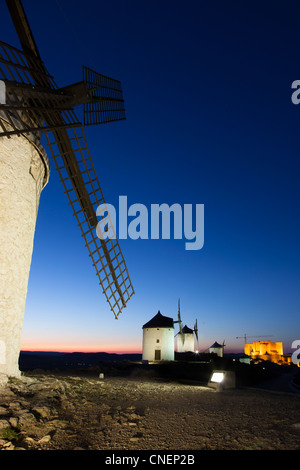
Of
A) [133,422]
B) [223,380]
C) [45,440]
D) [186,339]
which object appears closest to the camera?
[45,440]

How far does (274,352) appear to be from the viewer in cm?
8625

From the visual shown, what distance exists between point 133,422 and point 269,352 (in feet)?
309

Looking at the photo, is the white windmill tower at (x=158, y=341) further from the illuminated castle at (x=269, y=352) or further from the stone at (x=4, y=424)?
the illuminated castle at (x=269, y=352)

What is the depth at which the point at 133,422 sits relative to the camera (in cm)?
563

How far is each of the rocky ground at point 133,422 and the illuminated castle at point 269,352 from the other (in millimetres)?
86039

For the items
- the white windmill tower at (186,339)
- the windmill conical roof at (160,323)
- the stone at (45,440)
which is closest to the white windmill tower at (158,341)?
the windmill conical roof at (160,323)

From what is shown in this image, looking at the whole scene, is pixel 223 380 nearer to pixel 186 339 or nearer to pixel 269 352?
pixel 186 339

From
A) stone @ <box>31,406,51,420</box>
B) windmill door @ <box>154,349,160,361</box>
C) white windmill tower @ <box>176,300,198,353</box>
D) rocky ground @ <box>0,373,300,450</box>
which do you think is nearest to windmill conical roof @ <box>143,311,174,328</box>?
windmill door @ <box>154,349,160,361</box>

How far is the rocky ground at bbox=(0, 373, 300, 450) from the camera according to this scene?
4.45 m

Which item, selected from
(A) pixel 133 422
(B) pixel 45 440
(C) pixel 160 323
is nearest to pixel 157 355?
(C) pixel 160 323

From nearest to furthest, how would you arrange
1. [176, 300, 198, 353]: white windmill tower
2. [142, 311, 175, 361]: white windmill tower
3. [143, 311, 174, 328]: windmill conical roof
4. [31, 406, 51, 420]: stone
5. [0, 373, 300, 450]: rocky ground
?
[0, 373, 300, 450]: rocky ground < [31, 406, 51, 420]: stone < [142, 311, 175, 361]: white windmill tower < [143, 311, 174, 328]: windmill conical roof < [176, 300, 198, 353]: white windmill tower

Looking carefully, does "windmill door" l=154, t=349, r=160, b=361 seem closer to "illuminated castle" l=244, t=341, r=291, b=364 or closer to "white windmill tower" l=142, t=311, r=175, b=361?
"white windmill tower" l=142, t=311, r=175, b=361

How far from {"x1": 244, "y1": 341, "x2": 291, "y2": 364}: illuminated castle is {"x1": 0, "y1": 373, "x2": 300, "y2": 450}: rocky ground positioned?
86.0 m

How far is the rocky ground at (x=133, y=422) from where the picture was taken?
4453mm
